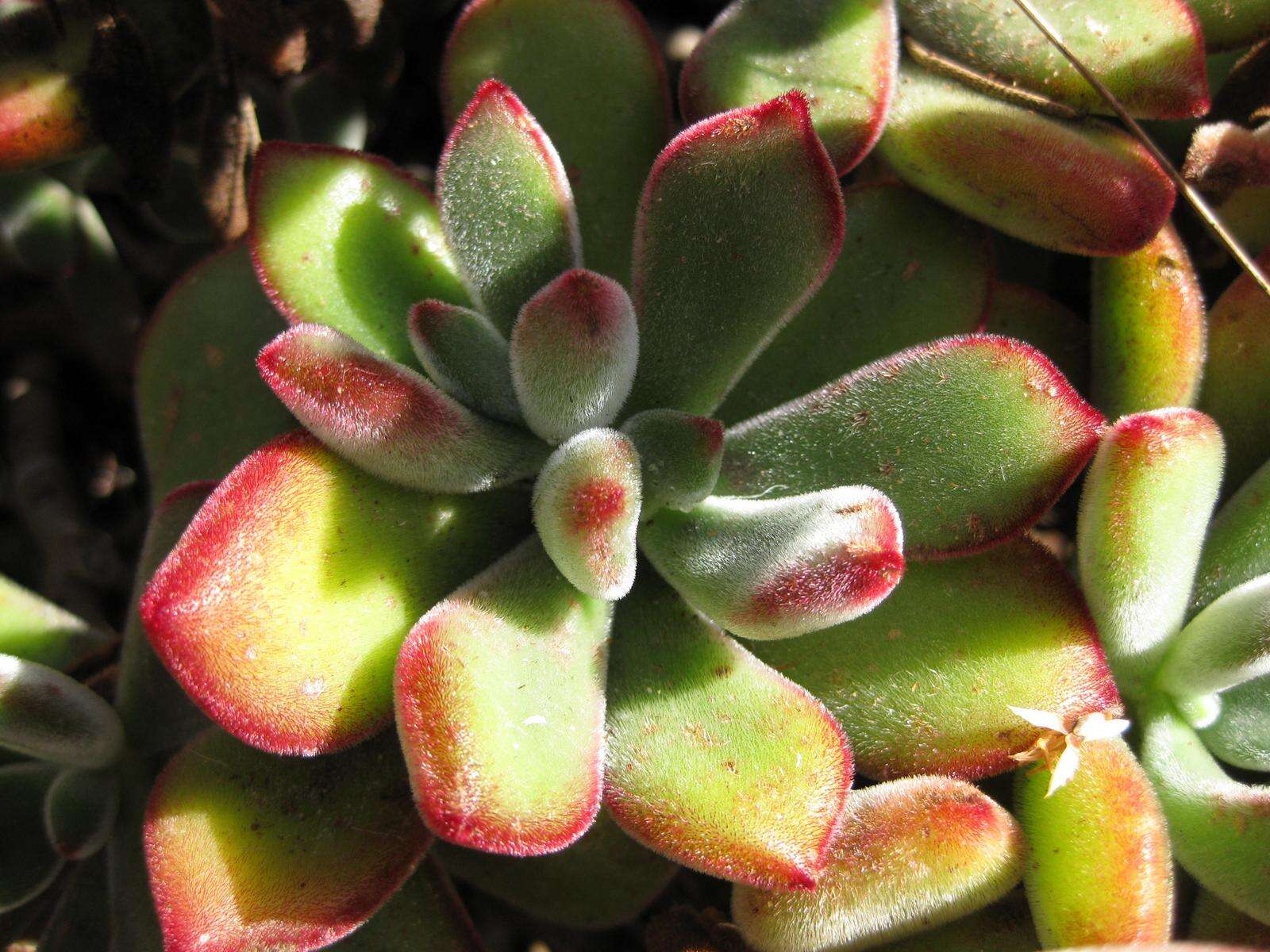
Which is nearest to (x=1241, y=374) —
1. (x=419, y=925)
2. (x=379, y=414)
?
(x=379, y=414)

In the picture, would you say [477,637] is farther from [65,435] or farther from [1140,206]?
[65,435]

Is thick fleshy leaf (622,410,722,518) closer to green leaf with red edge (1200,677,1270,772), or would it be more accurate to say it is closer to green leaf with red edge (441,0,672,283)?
green leaf with red edge (441,0,672,283)

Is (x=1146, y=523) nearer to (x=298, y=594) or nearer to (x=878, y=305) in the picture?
(x=878, y=305)

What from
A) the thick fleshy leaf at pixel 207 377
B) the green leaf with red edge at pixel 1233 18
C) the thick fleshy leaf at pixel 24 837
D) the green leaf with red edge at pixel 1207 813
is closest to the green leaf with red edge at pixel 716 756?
the green leaf with red edge at pixel 1207 813

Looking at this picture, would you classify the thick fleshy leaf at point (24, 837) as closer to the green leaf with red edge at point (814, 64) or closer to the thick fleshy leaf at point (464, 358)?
the thick fleshy leaf at point (464, 358)

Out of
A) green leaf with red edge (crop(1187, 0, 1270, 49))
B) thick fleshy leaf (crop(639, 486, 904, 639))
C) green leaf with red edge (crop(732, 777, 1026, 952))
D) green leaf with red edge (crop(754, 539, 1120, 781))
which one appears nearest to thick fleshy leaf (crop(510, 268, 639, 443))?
thick fleshy leaf (crop(639, 486, 904, 639))
